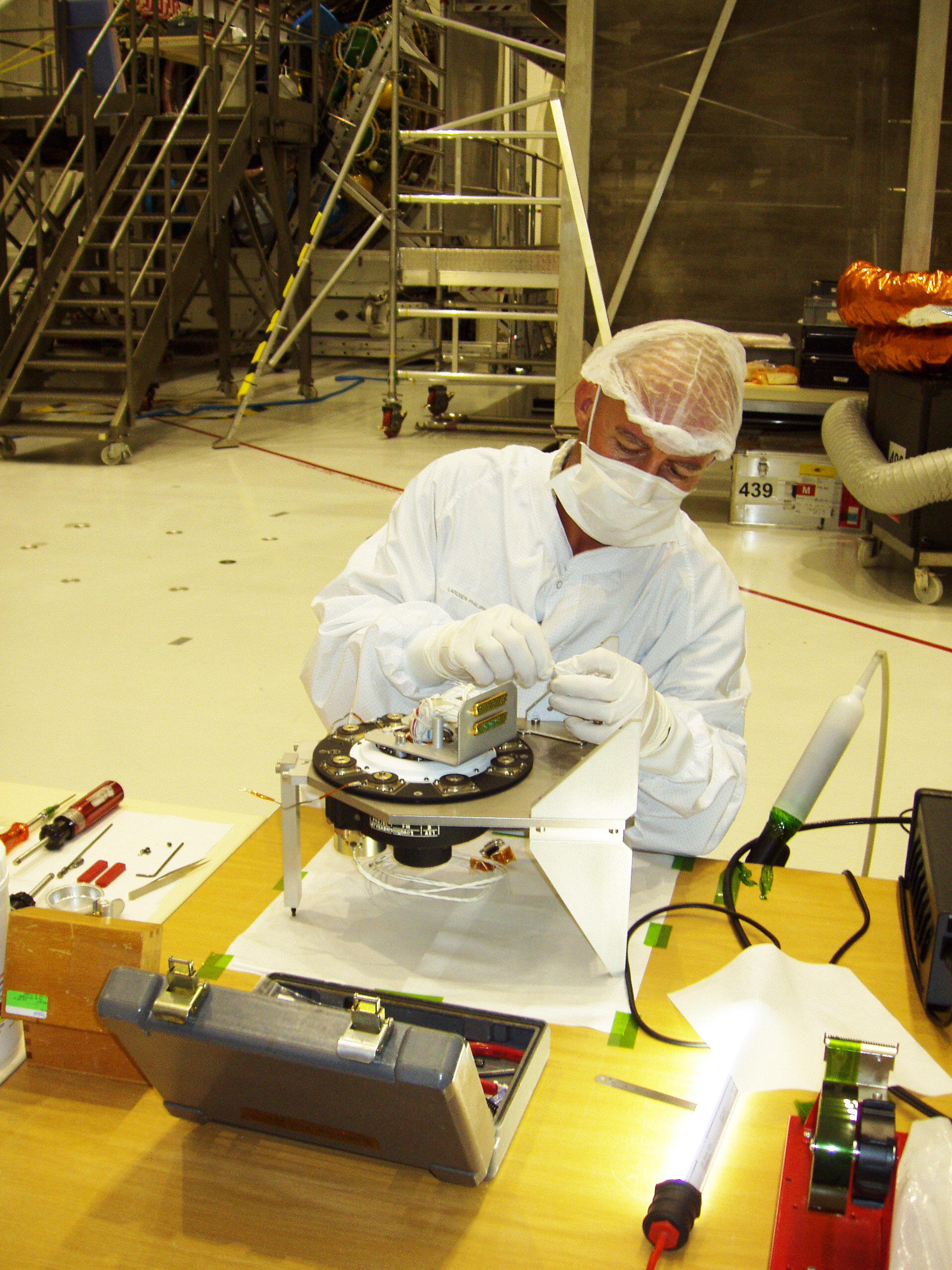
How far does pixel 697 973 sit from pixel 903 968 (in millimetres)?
191

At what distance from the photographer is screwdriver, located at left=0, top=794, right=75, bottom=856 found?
1148 mm

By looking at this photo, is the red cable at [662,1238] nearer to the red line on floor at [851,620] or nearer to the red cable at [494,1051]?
the red cable at [494,1051]

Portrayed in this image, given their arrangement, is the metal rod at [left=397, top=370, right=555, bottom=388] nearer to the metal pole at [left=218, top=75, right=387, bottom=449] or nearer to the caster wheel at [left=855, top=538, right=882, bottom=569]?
the metal pole at [left=218, top=75, right=387, bottom=449]

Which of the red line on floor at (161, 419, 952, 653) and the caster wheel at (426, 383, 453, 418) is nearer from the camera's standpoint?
the red line on floor at (161, 419, 952, 653)

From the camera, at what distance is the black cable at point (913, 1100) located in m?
0.83

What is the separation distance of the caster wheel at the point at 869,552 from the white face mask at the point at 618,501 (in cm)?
295

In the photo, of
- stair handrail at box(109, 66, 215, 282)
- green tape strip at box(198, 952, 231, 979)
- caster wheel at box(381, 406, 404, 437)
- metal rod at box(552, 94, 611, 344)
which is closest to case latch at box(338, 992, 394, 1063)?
green tape strip at box(198, 952, 231, 979)

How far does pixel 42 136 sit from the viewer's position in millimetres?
6008

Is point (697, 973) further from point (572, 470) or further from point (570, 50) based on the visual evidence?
point (570, 50)

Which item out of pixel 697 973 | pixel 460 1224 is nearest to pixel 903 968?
pixel 697 973

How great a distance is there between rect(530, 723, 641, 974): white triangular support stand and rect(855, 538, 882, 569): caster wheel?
11.2 ft

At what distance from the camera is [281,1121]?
764mm

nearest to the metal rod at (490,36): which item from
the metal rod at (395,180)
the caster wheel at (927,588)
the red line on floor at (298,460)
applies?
the metal rod at (395,180)

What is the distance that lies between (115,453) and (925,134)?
4.09 meters
